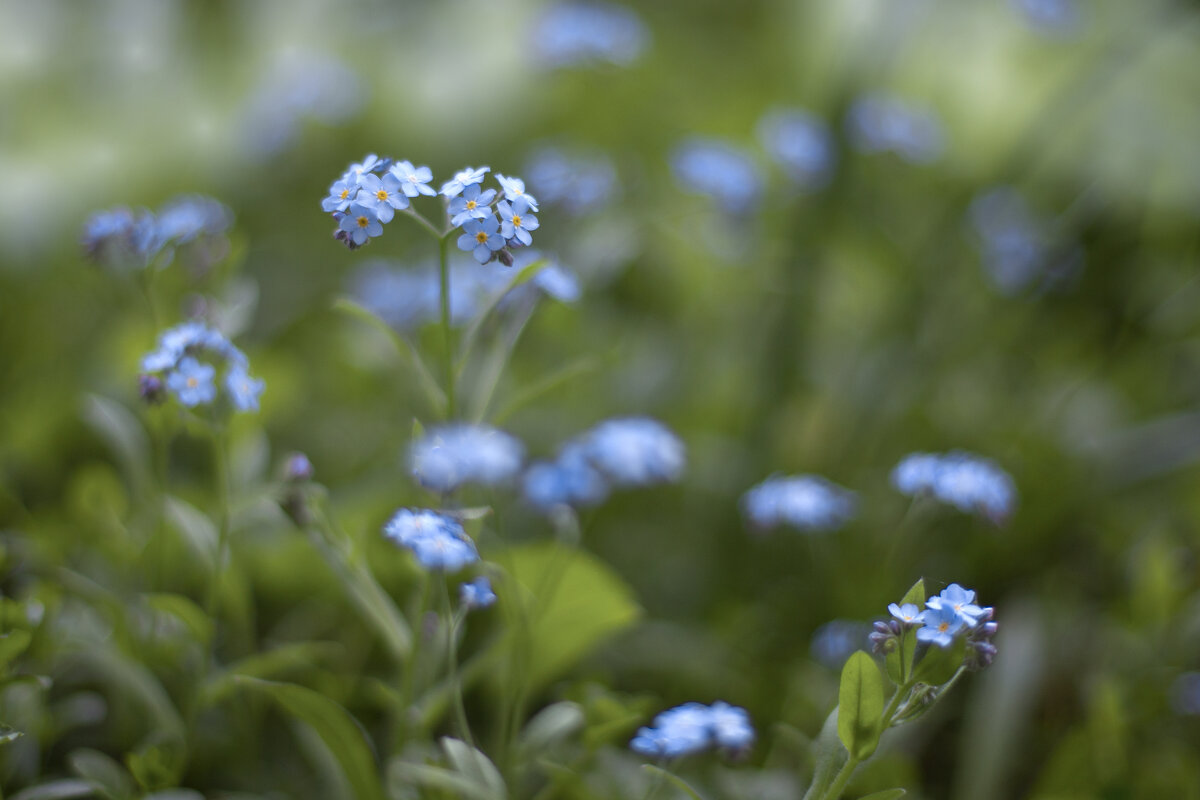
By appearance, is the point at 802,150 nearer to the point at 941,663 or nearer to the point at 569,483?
the point at 569,483

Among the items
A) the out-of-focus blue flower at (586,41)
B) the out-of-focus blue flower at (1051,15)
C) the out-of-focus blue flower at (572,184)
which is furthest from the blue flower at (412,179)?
the out-of-focus blue flower at (1051,15)

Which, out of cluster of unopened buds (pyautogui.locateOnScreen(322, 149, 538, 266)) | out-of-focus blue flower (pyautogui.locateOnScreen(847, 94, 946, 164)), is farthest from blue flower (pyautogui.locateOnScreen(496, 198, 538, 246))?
out-of-focus blue flower (pyautogui.locateOnScreen(847, 94, 946, 164))

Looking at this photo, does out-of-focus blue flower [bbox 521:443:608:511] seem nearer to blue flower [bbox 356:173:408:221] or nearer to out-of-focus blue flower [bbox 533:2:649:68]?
blue flower [bbox 356:173:408:221]

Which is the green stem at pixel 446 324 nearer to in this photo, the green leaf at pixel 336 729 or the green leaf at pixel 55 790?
the green leaf at pixel 336 729

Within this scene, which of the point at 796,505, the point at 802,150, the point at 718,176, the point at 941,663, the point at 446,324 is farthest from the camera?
the point at 802,150

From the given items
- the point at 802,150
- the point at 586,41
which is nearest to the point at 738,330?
the point at 802,150

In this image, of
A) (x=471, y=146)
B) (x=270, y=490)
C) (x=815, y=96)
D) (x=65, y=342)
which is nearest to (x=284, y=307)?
(x=65, y=342)
